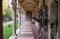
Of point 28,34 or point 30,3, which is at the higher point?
point 30,3

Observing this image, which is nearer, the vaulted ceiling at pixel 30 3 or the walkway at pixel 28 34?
the walkway at pixel 28 34

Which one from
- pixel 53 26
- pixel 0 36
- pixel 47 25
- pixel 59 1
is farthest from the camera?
pixel 47 25

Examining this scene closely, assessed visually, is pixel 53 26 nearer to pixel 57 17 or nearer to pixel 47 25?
pixel 57 17

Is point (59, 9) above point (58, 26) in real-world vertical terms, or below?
above

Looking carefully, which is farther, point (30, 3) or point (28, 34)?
point (30, 3)

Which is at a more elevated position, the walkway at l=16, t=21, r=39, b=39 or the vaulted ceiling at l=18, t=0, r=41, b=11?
the vaulted ceiling at l=18, t=0, r=41, b=11

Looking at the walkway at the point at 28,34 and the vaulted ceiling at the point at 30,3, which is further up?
the vaulted ceiling at the point at 30,3

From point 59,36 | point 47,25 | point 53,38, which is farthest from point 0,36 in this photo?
point 47,25

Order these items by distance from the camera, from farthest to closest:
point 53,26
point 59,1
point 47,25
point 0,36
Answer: point 47,25, point 53,26, point 59,1, point 0,36

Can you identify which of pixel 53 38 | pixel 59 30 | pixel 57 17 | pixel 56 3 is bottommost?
pixel 53 38

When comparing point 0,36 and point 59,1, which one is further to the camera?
point 59,1

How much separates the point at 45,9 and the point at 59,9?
207cm

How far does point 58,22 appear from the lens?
215 inches

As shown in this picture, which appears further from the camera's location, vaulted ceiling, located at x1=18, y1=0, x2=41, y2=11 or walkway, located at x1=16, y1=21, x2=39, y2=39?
Answer: vaulted ceiling, located at x1=18, y1=0, x2=41, y2=11
